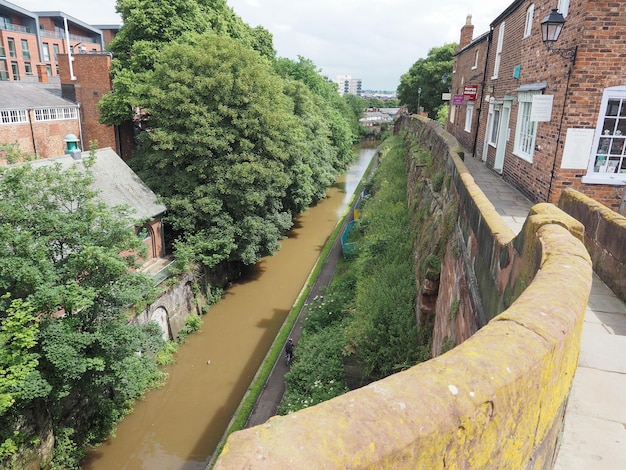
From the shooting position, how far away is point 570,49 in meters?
8.79

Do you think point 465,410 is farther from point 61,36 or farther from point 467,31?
point 61,36

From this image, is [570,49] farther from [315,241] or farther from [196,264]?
[315,241]

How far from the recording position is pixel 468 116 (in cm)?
2158

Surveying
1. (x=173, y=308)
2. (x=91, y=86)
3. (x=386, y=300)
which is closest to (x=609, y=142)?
(x=386, y=300)

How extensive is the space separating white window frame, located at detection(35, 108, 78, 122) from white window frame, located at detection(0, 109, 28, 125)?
862 mm

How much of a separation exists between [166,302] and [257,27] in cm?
3049

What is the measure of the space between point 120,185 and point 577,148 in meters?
15.4

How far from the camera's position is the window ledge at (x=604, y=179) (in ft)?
30.3

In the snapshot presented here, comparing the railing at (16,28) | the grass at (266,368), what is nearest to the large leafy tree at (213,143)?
the grass at (266,368)

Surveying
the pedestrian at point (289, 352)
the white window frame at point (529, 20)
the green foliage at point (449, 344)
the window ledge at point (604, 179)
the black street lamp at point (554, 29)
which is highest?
the white window frame at point (529, 20)

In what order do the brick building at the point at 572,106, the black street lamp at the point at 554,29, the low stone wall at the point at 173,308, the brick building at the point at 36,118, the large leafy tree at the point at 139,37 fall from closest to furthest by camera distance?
the brick building at the point at 572,106 → the black street lamp at the point at 554,29 → the low stone wall at the point at 173,308 → the large leafy tree at the point at 139,37 → the brick building at the point at 36,118

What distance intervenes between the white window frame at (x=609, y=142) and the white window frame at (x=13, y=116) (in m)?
27.1

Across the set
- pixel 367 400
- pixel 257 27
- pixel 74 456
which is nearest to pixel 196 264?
pixel 74 456

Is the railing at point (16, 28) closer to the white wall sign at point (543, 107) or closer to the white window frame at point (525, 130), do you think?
the white window frame at point (525, 130)
